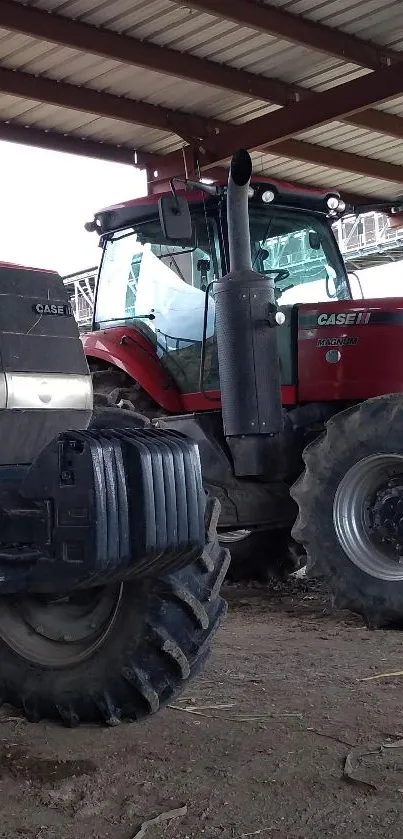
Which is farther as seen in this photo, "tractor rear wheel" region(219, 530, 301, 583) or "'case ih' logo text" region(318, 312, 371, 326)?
"tractor rear wheel" region(219, 530, 301, 583)

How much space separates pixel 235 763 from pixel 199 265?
11.4 ft

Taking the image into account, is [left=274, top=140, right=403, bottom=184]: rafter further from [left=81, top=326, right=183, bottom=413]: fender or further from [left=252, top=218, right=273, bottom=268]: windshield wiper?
[left=81, top=326, right=183, bottom=413]: fender

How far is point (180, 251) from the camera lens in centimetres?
605

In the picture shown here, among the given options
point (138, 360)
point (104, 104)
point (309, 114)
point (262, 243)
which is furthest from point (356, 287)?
point (104, 104)

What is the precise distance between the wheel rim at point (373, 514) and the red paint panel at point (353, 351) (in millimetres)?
531

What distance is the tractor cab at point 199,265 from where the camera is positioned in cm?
593

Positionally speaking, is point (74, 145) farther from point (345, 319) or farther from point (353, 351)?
point (353, 351)

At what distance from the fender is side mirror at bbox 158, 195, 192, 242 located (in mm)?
1146

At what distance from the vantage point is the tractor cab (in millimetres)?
5930

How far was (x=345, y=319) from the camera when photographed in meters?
5.68

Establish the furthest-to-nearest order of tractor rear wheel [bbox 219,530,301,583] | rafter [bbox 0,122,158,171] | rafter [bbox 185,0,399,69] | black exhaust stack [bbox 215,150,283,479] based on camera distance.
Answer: rafter [bbox 0,122,158,171] → rafter [bbox 185,0,399,69] → tractor rear wheel [bbox 219,530,301,583] → black exhaust stack [bbox 215,150,283,479]

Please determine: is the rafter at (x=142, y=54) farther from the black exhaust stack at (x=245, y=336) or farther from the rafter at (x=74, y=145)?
the black exhaust stack at (x=245, y=336)

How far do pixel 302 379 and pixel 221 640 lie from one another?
1616 millimetres

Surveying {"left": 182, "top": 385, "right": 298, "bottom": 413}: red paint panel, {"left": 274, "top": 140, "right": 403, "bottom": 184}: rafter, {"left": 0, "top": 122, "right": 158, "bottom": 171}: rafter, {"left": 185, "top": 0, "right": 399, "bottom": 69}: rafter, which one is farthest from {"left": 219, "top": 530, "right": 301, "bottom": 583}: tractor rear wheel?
{"left": 274, "top": 140, "right": 403, "bottom": 184}: rafter
